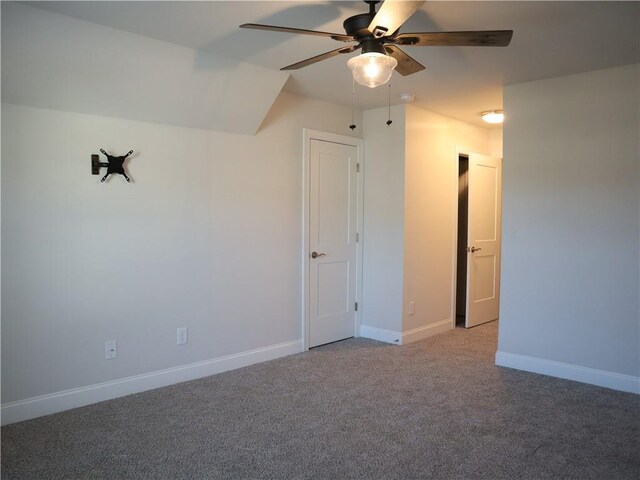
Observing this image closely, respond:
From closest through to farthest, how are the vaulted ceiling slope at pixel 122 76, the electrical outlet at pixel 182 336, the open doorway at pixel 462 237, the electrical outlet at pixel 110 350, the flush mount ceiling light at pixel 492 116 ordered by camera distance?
the vaulted ceiling slope at pixel 122 76 < the electrical outlet at pixel 110 350 < the electrical outlet at pixel 182 336 < the flush mount ceiling light at pixel 492 116 < the open doorway at pixel 462 237

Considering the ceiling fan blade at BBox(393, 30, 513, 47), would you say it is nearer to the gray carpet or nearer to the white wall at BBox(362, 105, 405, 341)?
the gray carpet

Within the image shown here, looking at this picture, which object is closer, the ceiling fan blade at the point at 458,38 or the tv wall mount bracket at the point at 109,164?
the ceiling fan blade at the point at 458,38

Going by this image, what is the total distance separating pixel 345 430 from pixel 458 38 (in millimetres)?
2170

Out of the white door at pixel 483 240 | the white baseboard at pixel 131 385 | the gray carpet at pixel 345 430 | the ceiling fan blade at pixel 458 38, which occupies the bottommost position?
the gray carpet at pixel 345 430

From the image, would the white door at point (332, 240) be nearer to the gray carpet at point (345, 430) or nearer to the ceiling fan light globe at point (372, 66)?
the gray carpet at point (345, 430)

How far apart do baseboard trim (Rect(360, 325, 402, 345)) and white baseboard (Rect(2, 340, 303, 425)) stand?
35.6 inches

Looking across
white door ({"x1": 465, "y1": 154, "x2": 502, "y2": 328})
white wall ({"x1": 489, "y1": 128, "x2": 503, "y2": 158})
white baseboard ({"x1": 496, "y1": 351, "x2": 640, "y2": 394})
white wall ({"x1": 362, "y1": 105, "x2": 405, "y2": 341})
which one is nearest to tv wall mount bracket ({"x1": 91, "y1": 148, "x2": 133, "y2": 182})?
white wall ({"x1": 362, "y1": 105, "x2": 405, "y2": 341})

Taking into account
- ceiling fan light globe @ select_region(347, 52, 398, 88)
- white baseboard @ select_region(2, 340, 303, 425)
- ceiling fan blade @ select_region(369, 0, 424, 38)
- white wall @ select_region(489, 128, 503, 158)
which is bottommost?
white baseboard @ select_region(2, 340, 303, 425)

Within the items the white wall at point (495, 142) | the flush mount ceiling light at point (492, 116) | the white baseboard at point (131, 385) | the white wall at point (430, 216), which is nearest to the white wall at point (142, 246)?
the white baseboard at point (131, 385)

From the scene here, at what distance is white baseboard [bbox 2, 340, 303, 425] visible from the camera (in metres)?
2.84

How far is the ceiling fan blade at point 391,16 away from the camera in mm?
1760

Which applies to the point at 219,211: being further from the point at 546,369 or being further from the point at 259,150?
the point at 546,369

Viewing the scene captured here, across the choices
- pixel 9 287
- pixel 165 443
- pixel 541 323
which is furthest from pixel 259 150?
pixel 541 323

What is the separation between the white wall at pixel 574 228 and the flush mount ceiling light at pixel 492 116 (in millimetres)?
822
